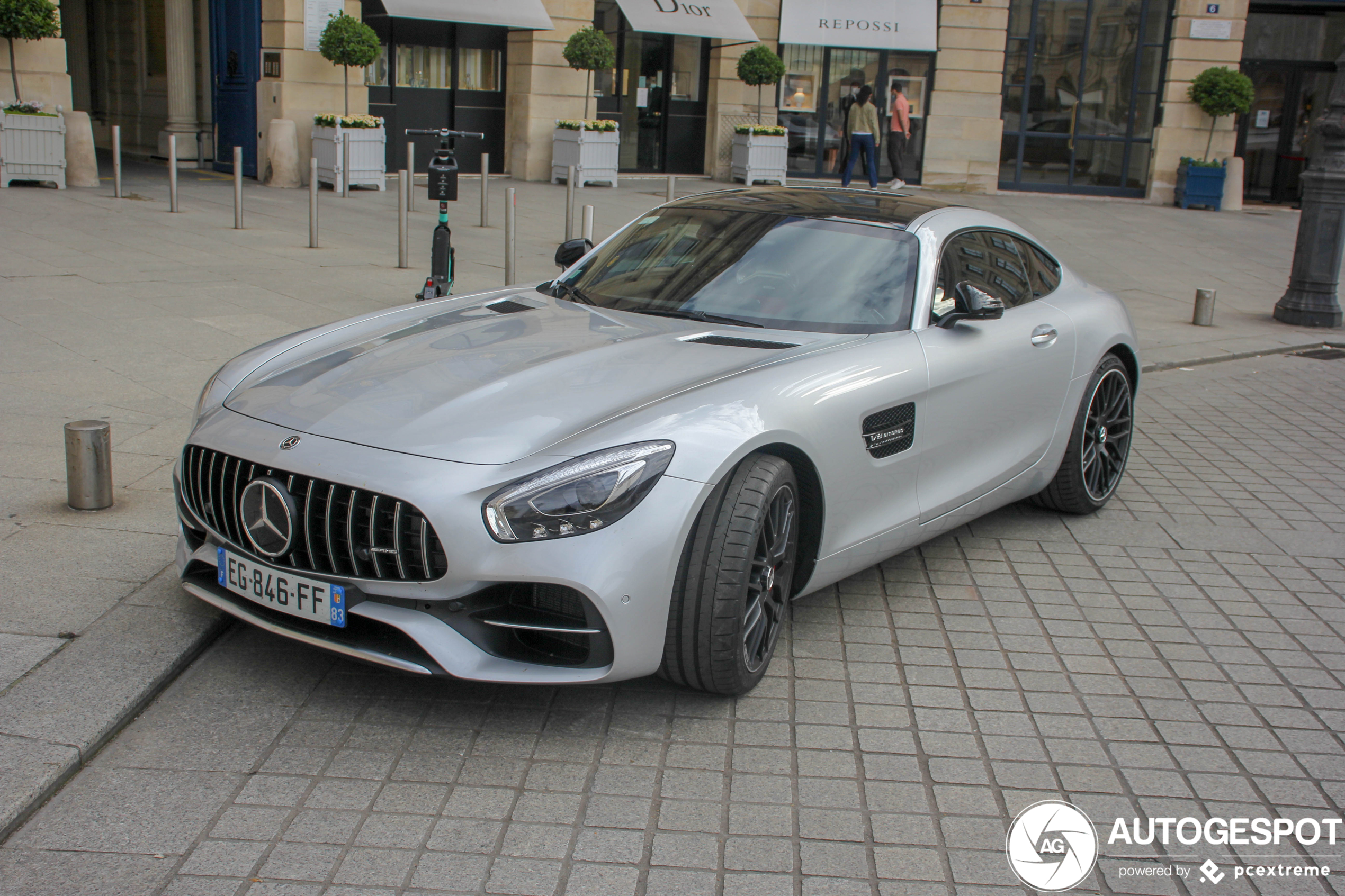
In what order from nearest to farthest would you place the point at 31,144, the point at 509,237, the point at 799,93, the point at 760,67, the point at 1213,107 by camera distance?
the point at 509,237 < the point at 31,144 < the point at 760,67 < the point at 1213,107 < the point at 799,93

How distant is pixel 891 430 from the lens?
4090 millimetres

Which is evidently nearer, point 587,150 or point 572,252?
point 572,252

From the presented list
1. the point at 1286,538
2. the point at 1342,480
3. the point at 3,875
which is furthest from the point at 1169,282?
the point at 3,875

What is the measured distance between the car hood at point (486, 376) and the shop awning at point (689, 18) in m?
18.0

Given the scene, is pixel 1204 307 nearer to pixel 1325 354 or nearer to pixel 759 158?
pixel 1325 354

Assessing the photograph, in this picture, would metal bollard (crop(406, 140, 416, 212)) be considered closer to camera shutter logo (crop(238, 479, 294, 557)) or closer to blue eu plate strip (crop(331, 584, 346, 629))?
camera shutter logo (crop(238, 479, 294, 557))

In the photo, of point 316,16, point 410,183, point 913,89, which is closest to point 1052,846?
point 410,183

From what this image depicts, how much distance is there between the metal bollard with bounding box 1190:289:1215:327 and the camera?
11.5 m

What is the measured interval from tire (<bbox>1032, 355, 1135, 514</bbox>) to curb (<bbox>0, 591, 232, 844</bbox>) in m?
3.57

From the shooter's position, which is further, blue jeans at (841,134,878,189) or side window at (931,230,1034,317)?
blue jeans at (841,134,878,189)

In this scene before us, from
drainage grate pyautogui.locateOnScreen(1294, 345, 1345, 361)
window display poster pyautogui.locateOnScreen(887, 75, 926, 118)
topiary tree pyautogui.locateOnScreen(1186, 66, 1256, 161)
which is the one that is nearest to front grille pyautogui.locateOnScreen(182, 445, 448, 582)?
drainage grate pyautogui.locateOnScreen(1294, 345, 1345, 361)

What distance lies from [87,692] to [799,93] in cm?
2240

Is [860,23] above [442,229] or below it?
above

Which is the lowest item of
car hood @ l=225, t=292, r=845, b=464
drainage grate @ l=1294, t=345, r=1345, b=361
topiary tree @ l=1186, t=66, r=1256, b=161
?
drainage grate @ l=1294, t=345, r=1345, b=361
